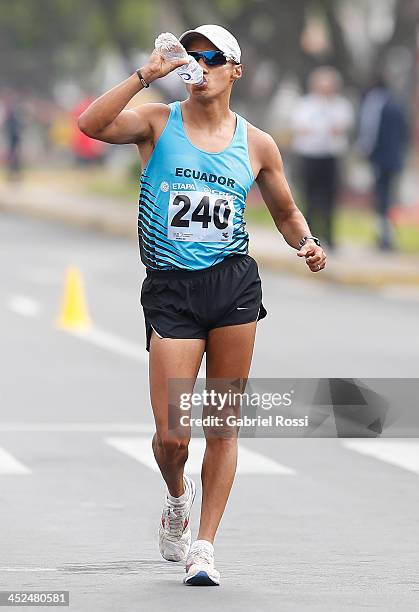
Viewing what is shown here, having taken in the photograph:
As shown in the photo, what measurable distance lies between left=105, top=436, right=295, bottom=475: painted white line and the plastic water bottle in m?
3.66

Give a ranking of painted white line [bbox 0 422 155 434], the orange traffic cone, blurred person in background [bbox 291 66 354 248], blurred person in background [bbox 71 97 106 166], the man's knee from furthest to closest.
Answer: blurred person in background [bbox 71 97 106 166]
blurred person in background [bbox 291 66 354 248]
the orange traffic cone
painted white line [bbox 0 422 155 434]
the man's knee

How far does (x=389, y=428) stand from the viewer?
12.8m

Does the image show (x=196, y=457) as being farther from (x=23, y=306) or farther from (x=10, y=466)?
(x=23, y=306)

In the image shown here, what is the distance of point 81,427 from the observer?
42.9 feet

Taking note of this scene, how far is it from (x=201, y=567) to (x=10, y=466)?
3609mm

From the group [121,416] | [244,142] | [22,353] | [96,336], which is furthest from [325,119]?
[244,142]

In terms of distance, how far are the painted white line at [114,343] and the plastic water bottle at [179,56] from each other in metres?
8.59

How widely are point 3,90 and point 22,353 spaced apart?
191 feet

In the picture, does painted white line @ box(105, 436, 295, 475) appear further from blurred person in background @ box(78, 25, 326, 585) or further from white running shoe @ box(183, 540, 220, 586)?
white running shoe @ box(183, 540, 220, 586)

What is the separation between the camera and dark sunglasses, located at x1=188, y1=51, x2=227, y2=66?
815 centimetres

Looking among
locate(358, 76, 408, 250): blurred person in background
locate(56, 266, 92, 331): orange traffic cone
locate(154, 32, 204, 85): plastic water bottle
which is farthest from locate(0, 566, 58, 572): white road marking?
locate(358, 76, 408, 250): blurred person in background

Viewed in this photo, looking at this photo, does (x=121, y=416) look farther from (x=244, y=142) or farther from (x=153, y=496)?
(x=244, y=142)

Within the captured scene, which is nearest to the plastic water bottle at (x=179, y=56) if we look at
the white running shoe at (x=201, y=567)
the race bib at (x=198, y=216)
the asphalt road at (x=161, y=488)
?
the race bib at (x=198, y=216)

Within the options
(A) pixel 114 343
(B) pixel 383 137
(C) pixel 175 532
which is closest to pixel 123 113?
(C) pixel 175 532
